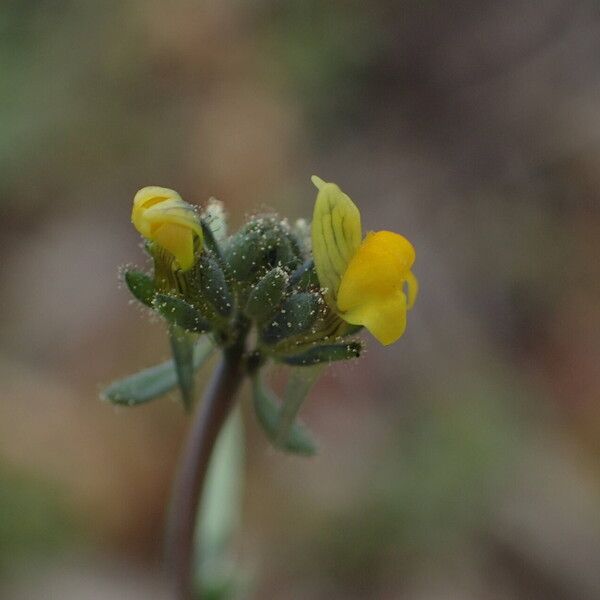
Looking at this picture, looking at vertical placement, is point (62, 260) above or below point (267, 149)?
below

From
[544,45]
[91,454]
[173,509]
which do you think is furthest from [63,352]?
[544,45]

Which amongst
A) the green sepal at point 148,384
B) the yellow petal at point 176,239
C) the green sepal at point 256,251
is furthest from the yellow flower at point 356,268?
→ the green sepal at point 148,384

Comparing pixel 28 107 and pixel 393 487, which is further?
pixel 28 107

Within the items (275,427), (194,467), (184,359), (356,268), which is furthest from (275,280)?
(194,467)

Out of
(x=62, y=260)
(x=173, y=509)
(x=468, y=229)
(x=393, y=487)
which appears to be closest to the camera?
(x=173, y=509)

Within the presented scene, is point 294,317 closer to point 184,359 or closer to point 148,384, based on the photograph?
point 184,359

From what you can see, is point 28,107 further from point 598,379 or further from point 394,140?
point 598,379

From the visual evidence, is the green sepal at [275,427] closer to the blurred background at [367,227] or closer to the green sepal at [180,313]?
the green sepal at [180,313]
